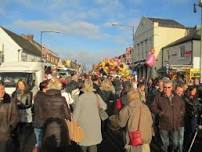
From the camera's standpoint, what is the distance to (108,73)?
2925 cm

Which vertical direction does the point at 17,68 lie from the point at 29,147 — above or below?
above

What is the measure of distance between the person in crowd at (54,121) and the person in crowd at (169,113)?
7.21 feet

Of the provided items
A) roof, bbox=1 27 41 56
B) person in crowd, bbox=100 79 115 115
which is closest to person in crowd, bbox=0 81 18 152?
person in crowd, bbox=100 79 115 115

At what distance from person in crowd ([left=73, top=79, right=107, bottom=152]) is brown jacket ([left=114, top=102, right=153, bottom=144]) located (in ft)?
3.98

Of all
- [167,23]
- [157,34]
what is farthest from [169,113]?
[167,23]

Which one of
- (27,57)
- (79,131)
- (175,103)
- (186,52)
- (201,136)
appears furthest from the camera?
(27,57)

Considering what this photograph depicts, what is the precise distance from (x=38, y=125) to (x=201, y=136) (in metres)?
6.35

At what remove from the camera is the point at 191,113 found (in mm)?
12539

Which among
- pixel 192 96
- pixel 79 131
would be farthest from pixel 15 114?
pixel 192 96

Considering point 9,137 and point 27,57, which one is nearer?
point 9,137

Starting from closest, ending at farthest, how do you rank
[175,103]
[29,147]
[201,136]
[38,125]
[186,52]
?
1. [38,125]
2. [175,103]
3. [29,147]
4. [201,136]
5. [186,52]

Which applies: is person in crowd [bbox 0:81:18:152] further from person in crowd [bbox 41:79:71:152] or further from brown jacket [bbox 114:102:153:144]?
brown jacket [bbox 114:102:153:144]

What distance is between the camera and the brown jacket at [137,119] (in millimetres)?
7703

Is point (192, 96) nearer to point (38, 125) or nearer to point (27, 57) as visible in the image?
point (38, 125)
